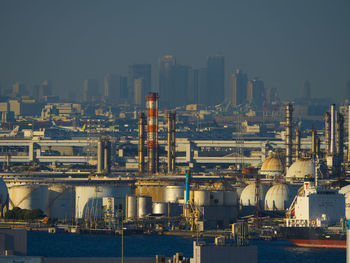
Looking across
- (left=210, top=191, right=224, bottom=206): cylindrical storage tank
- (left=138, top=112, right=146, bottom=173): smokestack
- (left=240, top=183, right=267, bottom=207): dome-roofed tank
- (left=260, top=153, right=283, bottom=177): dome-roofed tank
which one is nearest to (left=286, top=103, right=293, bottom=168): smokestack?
(left=260, top=153, right=283, bottom=177): dome-roofed tank

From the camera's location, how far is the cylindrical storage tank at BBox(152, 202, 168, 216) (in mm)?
66500

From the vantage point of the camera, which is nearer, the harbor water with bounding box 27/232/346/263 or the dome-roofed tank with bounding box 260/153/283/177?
the harbor water with bounding box 27/232/346/263

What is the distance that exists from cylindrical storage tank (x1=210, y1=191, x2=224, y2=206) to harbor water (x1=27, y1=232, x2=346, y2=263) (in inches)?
188

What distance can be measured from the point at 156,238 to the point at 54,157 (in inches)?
1985

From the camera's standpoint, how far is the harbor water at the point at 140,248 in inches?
1970

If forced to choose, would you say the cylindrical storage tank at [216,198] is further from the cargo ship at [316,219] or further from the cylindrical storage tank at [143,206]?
the cargo ship at [316,219]

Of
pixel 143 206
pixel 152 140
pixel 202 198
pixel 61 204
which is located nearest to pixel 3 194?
pixel 61 204

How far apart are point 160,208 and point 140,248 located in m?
14.0

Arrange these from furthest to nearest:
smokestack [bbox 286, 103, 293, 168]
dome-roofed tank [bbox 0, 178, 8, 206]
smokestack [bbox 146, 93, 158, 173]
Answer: smokestack [bbox 146, 93, 158, 173] < smokestack [bbox 286, 103, 293, 168] < dome-roofed tank [bbox 0, 178, 8, 206]

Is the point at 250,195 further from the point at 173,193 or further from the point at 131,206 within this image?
the point at 131,206

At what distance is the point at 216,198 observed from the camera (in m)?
64.9

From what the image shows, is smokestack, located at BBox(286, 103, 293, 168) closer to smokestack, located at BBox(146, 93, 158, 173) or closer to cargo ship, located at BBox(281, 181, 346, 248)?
smokestack, located at BBox(146, 93, 158, 173)

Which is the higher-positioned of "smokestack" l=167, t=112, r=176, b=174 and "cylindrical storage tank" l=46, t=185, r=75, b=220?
"smokestack" l=167, t=112, r=176, b=174

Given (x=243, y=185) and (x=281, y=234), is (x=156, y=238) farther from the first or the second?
(x=243, y=185)
